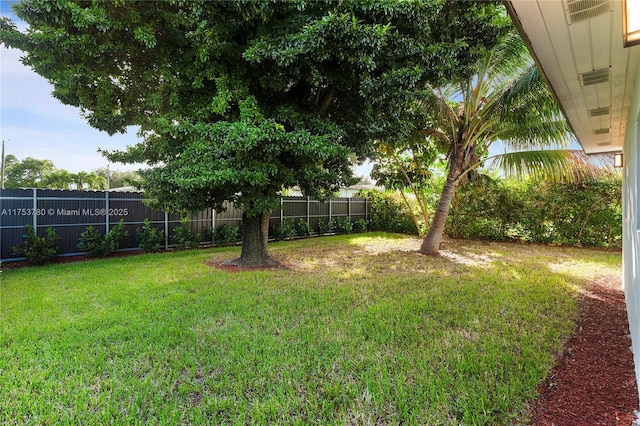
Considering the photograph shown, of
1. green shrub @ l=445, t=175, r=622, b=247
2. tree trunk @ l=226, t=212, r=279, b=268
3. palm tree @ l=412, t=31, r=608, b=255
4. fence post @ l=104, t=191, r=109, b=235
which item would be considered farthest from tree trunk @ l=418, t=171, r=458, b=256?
fence post @ l=104, t=191, r=109, b=235

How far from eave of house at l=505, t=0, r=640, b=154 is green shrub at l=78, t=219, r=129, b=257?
9577 millimetres

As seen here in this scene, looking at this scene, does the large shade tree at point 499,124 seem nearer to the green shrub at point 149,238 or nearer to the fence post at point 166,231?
the fence post at point 166,231

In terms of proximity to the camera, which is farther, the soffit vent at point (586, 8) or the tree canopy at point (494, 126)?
the tree canopy at point (494, 126)

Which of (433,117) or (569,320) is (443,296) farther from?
(433,117)

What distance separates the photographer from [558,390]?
2.52 m

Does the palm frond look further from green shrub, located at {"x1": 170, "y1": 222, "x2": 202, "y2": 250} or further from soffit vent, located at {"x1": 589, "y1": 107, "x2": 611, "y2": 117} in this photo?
green shrub, located at {"x1": 170, "y1": 222, "x2": 202, "y2": 250}

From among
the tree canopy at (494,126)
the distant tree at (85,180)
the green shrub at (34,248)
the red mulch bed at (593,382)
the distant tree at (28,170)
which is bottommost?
the red mulch bed at (593,382)

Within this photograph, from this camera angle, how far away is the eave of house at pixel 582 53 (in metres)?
2.31

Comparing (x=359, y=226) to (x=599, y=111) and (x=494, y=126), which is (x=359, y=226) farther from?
(x=599, y=111)

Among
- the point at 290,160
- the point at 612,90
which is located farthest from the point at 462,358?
the point at 290,160

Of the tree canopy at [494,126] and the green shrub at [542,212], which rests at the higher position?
the tree canopy at [494,126]

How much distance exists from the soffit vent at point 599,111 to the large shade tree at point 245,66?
7.52 feet

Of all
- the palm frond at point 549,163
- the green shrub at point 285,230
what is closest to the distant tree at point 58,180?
the green shrub at point 285,230

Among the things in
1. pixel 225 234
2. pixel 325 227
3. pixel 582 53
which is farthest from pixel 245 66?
pixel 325 227
